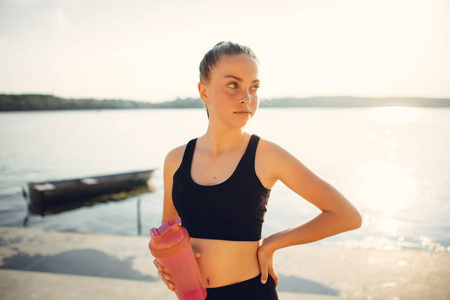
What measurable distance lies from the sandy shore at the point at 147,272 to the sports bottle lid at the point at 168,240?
211 centimetres

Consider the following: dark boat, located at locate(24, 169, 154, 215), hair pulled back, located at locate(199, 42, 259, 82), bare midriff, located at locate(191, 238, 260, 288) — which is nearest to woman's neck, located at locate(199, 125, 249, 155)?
hair pulled back, located at locate(199, 42, 259, 82)

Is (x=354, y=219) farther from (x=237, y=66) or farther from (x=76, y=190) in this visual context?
(x=76, y=190)

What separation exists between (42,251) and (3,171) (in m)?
25.8

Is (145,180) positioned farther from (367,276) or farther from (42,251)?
(367,276)

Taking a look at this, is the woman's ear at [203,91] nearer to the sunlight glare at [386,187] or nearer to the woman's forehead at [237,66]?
the woman's forehead at [237,66]

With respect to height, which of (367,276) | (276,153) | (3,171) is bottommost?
(3,171)

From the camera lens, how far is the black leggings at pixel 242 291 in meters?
1.21

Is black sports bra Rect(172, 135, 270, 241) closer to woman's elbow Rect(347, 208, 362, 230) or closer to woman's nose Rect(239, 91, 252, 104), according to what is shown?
woman's nose Rect(239, 91, 252, 104)

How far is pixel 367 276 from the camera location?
323 centimetres

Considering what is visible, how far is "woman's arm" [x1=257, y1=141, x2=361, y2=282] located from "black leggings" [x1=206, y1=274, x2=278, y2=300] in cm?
10

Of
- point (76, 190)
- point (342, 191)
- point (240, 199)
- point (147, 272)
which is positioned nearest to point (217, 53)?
point (240, 199)

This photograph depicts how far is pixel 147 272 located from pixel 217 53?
9.68ft

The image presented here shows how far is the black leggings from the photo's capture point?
3.98 feet

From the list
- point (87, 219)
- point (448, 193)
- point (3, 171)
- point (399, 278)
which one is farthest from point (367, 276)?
point (3, 171)
